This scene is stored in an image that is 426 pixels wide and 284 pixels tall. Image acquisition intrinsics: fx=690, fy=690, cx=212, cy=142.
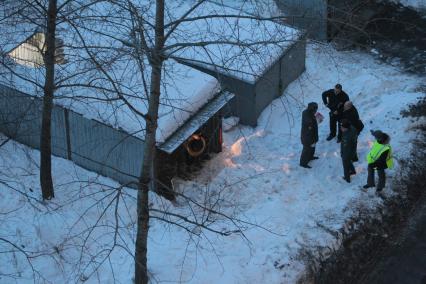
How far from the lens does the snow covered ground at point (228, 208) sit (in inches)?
442

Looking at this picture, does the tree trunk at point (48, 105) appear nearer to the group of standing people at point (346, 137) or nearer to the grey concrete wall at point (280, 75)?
the group of standing people at point (346, 137)

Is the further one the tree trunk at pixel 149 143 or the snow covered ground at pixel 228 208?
the snow covered ground at pixel 228 208

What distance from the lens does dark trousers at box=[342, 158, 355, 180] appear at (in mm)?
13016

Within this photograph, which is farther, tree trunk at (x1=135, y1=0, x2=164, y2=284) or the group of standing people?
the group of standing people

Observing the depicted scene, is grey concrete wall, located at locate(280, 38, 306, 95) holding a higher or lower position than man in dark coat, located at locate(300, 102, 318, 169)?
higher

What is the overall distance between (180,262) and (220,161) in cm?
322

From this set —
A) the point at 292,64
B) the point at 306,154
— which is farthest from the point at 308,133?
the point at 292,64

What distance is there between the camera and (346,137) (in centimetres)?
1274

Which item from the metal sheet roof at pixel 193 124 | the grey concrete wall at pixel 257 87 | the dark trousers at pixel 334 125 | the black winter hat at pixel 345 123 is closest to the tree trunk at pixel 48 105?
the metal sheet roof at pixel 193 124

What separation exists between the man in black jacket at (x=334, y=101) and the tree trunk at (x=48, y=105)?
570cm

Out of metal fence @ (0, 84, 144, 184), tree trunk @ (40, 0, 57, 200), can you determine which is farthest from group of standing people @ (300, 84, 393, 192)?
tree trunk @ (40, 0, 57, 200)

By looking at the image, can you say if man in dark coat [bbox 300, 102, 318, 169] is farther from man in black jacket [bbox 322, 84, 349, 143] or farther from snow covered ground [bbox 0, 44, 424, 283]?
man in black jacket [bbox 322, 84, 349, 143]

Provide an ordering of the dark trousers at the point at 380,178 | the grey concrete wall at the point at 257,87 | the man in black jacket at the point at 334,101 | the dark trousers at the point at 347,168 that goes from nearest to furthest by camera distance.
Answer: the dark trousers at the point at 380,178, the dark trousers at the point at 347,168, the man in black jacket at the point at 334,101, the grey concrete wall at the point at 257,87

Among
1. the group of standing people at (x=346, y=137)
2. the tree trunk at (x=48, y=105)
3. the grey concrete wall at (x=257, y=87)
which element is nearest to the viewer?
the tree trunk at (x=48, y=105)
